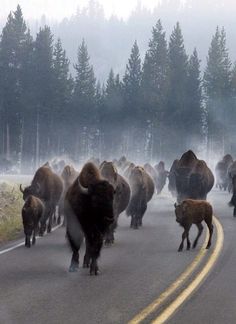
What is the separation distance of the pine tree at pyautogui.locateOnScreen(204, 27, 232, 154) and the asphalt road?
190 feet

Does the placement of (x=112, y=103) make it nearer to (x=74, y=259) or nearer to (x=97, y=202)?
(x=74, y=259)

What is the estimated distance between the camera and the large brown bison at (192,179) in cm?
2108

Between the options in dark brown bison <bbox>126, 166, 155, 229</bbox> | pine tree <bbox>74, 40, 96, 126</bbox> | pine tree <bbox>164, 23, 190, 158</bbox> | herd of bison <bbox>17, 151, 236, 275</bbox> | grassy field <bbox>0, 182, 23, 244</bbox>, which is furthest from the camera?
pine tree <bbox>74, 40, 96, 126</bbox>

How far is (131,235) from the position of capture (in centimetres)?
1590

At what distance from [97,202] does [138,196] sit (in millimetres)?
9273

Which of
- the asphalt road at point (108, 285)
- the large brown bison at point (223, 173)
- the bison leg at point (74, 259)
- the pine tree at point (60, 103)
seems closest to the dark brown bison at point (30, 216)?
the asphalt road at point (108, 285)

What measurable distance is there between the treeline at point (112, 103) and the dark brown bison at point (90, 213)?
54.5 metres

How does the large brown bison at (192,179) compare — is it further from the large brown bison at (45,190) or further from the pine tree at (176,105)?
the pine tree at (176,105)

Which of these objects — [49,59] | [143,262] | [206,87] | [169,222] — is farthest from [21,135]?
[143,262]

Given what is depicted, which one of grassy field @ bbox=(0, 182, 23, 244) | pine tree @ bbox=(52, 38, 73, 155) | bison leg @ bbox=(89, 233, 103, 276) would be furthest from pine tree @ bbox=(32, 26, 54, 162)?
bison leg @ bbox=(89, 233, 103, 276)

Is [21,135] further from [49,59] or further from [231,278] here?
[231,278]

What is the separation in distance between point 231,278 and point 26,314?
376cm

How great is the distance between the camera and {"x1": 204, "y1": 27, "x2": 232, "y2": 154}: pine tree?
71438 millimetres

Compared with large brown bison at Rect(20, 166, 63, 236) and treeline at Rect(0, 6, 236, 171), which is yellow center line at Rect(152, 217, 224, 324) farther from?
treeline at Rect(0, 6, 236, 171)
